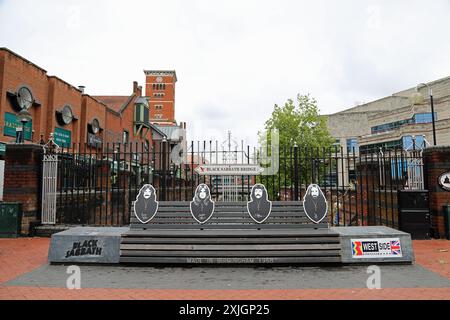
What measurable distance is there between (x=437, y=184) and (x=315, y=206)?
491 cm

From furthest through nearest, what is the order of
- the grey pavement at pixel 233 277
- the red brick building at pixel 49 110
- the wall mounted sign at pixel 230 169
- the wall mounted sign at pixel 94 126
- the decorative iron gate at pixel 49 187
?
the wall mounted sign at pixel 94 126 < the red brick building at pixel 49 110 < the decorative iron gate at pixel 49 187 < the wall mounted sign at pixel 230 169 < the grey pavement at pixel 233 277

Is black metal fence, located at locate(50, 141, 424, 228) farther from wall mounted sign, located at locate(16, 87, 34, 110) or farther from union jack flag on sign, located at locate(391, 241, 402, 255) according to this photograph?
wall mounted sign, located at locate(16, 87, 34, 110)

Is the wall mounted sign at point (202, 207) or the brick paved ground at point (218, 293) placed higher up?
the wall mounted sign at point (202, 207)

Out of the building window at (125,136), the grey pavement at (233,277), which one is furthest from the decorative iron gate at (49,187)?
the building window at (125,136)

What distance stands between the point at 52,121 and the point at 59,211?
48.9ft

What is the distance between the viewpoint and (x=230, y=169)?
349 inches

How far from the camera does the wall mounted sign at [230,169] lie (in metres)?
8.76

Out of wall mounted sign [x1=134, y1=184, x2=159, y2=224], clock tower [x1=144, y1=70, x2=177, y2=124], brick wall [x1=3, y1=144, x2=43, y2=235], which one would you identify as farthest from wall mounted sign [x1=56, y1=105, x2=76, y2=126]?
clock tower [x1=144, y1=70, x2=177, y2=124]

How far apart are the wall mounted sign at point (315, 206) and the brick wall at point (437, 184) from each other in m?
4.64

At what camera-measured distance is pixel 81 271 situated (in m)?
5.74

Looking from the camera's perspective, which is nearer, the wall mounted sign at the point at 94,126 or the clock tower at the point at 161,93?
the wall mounted sign at the point at 94,126

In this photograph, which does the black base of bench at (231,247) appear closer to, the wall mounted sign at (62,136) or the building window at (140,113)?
the wall mounted sign at (62,136)

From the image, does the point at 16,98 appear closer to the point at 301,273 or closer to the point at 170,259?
the point at 170,259
